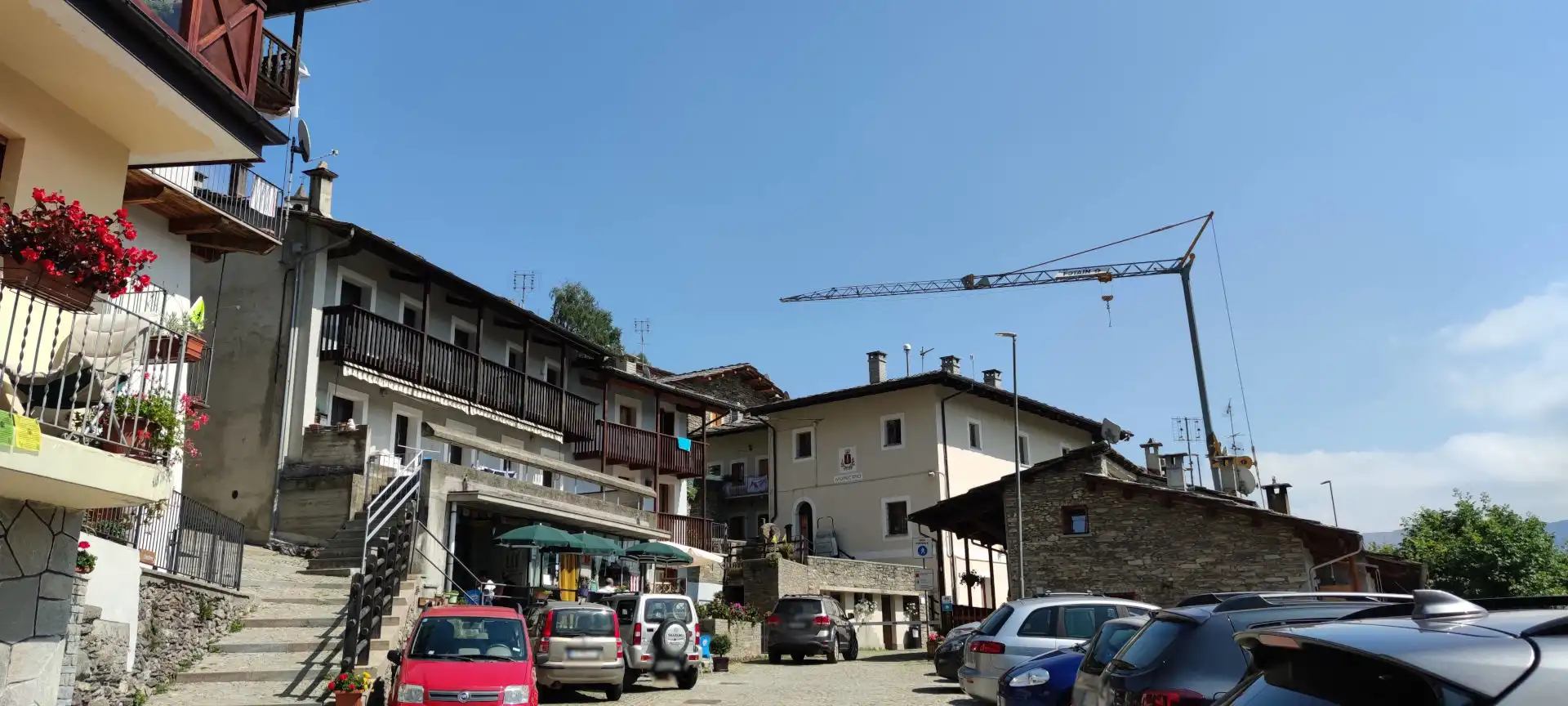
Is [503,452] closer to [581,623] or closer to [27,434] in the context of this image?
[581,623]

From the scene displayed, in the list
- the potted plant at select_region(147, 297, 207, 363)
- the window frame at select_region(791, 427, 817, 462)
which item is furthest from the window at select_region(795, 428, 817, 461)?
the potted plant at select_region(147, 297, 207, 363)

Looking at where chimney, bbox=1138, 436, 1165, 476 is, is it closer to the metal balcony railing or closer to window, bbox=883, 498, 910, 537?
window, bbox=883, 498, 910, 537

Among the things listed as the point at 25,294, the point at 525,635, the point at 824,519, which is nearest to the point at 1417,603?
the point at 25,294

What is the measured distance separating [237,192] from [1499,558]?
168ft

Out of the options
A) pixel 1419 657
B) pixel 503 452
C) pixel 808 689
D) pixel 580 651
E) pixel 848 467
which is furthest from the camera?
pixel 848 467

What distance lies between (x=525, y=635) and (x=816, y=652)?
42.2 ft

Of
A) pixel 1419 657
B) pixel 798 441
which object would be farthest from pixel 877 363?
pixel 1419 657

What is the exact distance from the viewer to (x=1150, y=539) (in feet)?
85.0

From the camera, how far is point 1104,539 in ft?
87.0

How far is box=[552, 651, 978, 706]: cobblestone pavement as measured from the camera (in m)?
15.9

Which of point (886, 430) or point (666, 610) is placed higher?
point (886, 430)

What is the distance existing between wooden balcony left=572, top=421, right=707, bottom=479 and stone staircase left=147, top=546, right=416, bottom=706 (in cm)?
1486

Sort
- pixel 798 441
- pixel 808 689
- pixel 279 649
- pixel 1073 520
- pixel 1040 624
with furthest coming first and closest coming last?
pixel 798 441 < pixel 1073 520 < pixel 808 689 < pixel 279 649 < pixel 1040 624

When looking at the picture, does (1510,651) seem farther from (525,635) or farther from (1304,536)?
(1304,536)
